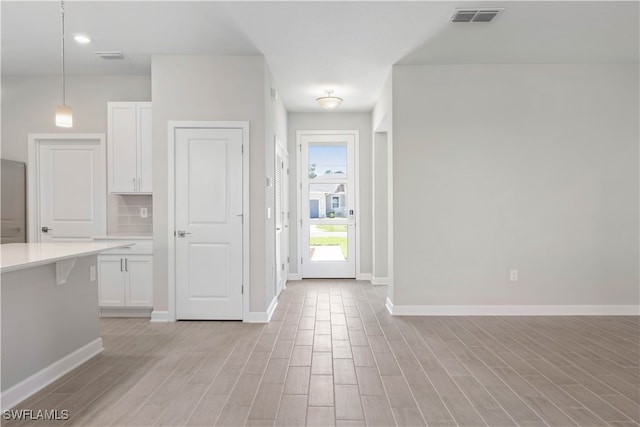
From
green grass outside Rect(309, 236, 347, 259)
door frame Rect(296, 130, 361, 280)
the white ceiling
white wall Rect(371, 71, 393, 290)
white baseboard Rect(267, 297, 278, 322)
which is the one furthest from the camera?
green grass outside Rect(309, 236, 347, 259)

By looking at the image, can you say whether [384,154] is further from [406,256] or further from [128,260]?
[128,260]

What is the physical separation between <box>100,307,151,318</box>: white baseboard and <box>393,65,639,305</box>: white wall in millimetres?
2794

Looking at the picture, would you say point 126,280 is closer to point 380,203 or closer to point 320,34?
point 320,34

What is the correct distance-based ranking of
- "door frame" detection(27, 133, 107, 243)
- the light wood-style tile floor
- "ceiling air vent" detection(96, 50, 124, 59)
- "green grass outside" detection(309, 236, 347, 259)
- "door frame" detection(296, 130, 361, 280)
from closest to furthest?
the light wood-style tile floor, "ceiling air vent" detection(96, 50, 124, 59), "door frame" detection(27, 133, 107, 243), "door frame" detection(296, 130, 361, 280), "green grass outside" detection(309, 236, 347, 259)

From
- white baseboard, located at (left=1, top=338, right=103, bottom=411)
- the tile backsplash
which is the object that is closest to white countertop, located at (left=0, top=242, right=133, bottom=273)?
white baseboard, located at (left=1, top=338, right=103, bottom=411)

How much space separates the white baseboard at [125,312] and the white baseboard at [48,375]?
3.43 ft

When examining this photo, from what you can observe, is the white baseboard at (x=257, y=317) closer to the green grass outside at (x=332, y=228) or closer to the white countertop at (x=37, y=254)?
the white countertop at (x=37, y=254)

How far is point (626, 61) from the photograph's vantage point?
4316mm

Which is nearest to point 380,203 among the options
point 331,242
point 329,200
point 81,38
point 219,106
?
point 329,200

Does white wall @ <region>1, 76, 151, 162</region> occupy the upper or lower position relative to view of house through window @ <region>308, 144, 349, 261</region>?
upper

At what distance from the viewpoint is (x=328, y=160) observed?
6.60 metres

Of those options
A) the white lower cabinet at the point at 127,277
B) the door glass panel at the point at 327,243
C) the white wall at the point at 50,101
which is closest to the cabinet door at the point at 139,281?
the white lower cabinet at the point at 127,277

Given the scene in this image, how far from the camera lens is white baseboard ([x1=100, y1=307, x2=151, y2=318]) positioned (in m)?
4.29

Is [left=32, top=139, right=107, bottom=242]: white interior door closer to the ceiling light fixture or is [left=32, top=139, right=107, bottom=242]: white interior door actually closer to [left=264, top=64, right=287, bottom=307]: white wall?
[left=264, top=64, right=287, bottom=307]: white wall
